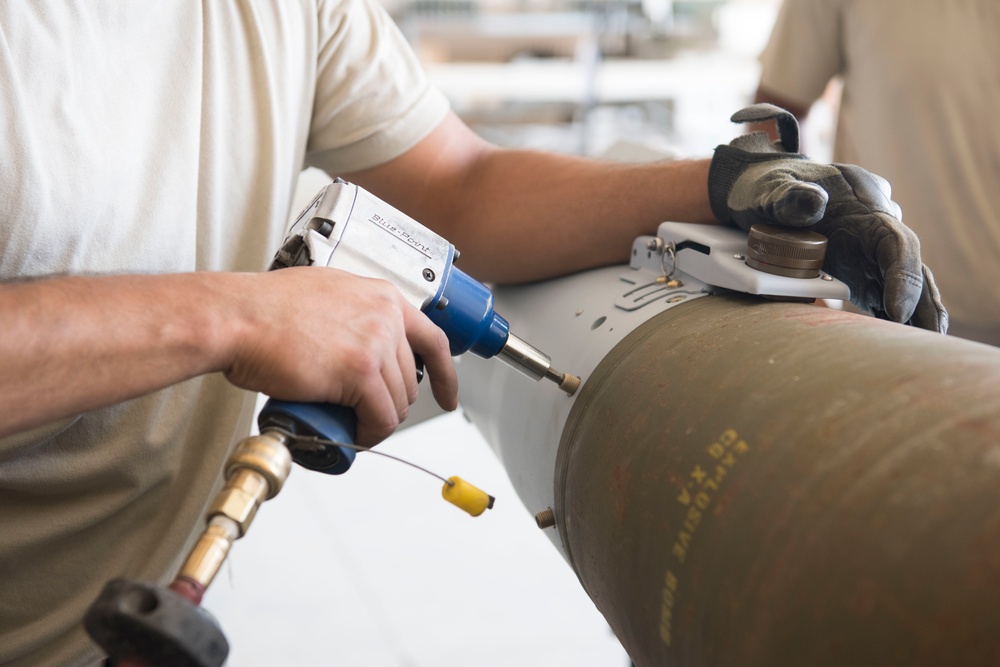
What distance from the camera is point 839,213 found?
786mm

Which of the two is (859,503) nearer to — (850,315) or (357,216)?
(850,315)

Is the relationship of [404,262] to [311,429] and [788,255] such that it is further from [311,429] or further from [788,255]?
[788,255]

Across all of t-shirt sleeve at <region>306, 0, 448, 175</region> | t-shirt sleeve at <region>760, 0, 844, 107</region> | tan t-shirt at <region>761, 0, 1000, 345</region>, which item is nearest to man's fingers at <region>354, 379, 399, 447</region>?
t-shirt sleeve at <region>306, 0, 448, 175</region>

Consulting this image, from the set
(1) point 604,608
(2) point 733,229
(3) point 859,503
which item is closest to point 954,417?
(3) point 859,503

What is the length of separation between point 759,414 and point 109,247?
64 cm

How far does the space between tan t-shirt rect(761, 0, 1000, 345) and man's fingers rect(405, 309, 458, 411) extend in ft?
3.36

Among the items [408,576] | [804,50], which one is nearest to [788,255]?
[804,50]

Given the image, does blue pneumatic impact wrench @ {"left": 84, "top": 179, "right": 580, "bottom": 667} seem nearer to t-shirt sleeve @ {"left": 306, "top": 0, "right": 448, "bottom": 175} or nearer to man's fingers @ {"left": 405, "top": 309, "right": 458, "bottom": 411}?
man's fingers @ {"left": 405, "top": 309, "right": 458, "bottom": 411}

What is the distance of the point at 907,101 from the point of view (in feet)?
4.65

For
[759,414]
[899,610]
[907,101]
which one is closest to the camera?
[899,610]

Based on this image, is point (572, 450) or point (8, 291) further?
point (572, 450)

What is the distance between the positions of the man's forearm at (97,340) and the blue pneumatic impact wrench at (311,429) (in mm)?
76

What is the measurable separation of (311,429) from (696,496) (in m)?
0.27

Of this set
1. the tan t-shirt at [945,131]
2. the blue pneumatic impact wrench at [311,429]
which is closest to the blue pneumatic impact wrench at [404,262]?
the blue pneumatic impact wrench at [311,429]
